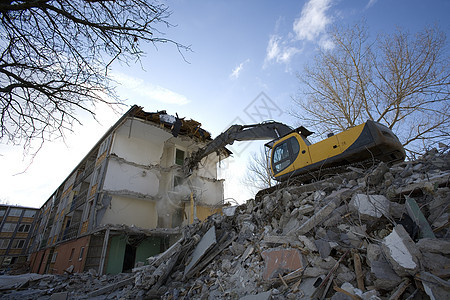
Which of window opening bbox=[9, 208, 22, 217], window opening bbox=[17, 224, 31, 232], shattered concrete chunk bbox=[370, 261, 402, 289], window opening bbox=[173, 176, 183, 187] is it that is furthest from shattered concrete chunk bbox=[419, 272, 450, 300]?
window opening bbox=[9, 208, 22, 217]

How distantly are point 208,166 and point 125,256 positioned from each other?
9664 mm

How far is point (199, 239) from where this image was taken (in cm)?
652

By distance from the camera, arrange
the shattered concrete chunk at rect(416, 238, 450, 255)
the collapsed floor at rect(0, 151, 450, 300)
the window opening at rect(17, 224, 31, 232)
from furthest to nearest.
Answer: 1. the window opening at rect(17, 224, 31, 232)
2. the collapsed floor at rect(0, 151, 450, 300)
3. the shattered concrete chunk at rect(416, 238, 450, 255)

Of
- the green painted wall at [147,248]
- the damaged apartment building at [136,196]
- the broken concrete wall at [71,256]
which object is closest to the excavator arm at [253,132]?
the damaged apartment building at [136,196]

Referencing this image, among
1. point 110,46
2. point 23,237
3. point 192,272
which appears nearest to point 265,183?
point 192,272

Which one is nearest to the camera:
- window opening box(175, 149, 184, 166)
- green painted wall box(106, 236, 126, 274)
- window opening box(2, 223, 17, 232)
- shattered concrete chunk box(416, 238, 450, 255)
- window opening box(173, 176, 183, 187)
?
shattered concrete chunk box(416, 238, 450, 255)

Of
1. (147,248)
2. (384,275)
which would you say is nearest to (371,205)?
(384,275)

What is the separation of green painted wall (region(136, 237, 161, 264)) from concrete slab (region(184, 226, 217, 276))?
10.3m

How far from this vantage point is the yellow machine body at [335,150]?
592cm

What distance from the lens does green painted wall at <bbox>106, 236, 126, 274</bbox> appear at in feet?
42.9

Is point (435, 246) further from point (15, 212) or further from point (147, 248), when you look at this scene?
point (15, 212)

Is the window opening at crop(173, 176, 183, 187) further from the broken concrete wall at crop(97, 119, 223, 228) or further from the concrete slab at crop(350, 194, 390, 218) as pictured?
the concrete slab at crop(350, 194, 390, 218)

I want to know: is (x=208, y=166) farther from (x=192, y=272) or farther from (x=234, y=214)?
(x=192, y=272)

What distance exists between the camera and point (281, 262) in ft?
12.4
